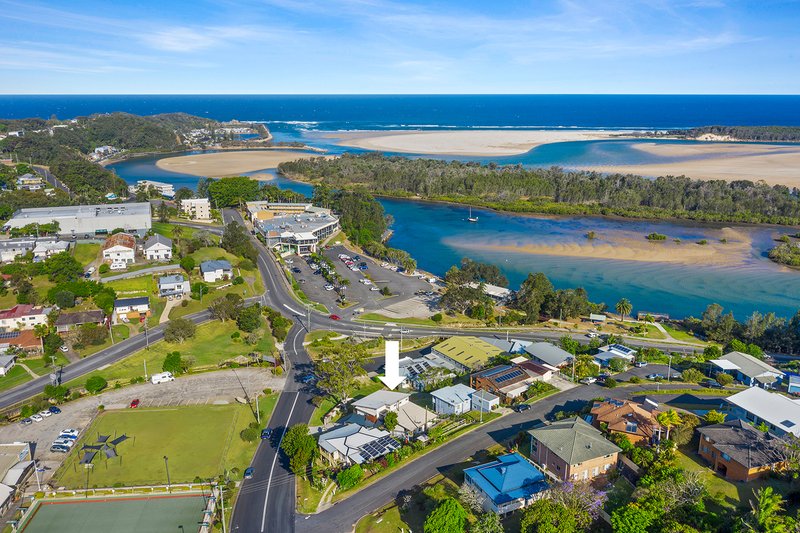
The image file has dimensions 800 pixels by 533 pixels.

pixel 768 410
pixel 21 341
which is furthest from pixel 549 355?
pixel 21 341

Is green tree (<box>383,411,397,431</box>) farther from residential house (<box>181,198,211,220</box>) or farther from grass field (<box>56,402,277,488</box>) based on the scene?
residential house (<box>181,198,211,220</box>)

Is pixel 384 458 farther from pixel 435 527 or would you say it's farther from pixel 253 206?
pixel 253 206

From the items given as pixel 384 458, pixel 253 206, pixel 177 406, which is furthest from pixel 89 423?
pixel 253 206

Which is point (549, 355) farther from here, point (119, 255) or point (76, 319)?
point (119, 255)

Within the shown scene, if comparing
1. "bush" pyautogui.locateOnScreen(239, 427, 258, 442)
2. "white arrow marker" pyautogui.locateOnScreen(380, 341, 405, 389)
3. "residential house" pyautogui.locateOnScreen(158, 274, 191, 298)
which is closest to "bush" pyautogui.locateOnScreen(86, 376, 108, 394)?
Answer: "bush" pyautogui.locateOnScreen(239, 427, 258, 442)

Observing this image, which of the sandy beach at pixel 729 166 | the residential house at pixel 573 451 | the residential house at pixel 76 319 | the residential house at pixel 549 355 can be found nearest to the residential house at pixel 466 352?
the residential house at pixel 549 355

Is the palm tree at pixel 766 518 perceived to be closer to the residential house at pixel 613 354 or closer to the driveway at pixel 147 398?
the residential house at pixel 613 354

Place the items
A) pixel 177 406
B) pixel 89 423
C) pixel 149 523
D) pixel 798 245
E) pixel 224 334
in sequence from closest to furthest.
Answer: pixel 149 523
pixel 89 423
pixel 177 406
pixel 224 334
pixel 798 245
